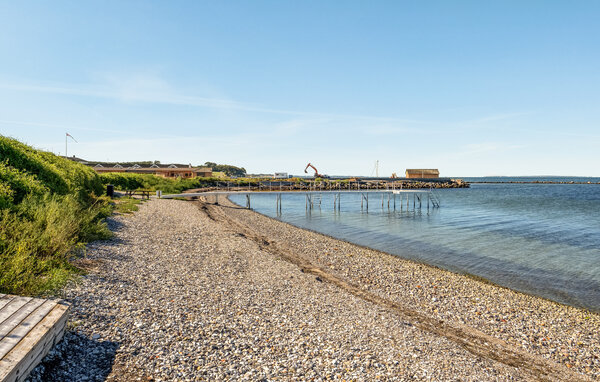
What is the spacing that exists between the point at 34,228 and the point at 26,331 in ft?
19.1

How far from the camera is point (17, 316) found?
5145 mm

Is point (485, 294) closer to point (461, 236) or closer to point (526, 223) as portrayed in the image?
point (461, 236)

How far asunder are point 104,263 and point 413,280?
13.0 m

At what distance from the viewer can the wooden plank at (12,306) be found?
201 inches

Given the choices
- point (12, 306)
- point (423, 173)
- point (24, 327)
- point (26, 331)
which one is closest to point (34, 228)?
point (12, 306)

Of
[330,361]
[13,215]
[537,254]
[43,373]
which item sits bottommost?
[537,254]

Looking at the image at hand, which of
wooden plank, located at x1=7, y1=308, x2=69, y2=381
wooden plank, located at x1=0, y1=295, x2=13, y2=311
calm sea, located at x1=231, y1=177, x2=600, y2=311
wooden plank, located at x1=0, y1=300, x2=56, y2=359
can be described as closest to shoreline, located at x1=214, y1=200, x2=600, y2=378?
calm sea, located at x1=231, y1=177, x2=600, y2=311

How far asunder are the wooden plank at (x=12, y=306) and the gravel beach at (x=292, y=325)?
948mm

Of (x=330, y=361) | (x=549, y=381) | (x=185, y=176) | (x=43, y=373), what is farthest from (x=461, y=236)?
(x=185, y=176)

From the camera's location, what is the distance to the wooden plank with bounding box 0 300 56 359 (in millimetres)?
4349

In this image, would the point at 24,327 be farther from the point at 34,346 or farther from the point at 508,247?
the point at 508,247

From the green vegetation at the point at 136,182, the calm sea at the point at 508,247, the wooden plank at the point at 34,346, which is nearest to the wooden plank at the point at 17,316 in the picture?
the wooden plank at the point at 34,346

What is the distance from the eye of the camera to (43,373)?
489 centimetres

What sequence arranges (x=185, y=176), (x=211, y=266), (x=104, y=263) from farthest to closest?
(x=185, y=176) < (x=211, y=266) < (x=104, y=263)
